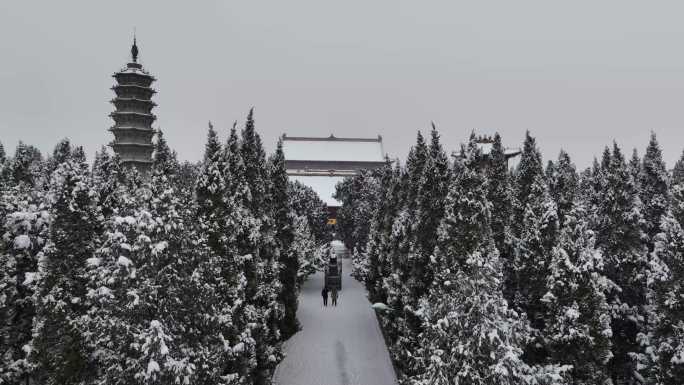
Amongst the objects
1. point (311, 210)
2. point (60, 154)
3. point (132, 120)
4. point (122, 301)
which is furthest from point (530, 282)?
point (60, 154)

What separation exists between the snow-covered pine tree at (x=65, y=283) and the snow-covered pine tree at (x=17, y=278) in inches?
87.0

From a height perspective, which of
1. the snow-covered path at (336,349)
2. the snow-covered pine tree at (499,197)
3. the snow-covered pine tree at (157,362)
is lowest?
the snow-covered path at (336,349)

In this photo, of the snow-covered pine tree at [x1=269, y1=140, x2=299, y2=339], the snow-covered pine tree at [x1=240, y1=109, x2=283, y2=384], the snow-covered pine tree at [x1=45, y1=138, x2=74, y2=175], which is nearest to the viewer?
the snow-covered pine tree at [x1=240, y1=109, x2=283, y2=384]

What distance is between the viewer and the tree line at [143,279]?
43.0 feet

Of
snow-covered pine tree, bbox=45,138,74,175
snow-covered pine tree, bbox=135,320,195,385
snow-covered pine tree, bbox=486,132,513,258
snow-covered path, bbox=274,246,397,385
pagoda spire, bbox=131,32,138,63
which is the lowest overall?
snow-covered path, bbox=274,246,397,385

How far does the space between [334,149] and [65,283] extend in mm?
119987

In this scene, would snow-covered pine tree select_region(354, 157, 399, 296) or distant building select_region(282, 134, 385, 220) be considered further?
distant building select_region(282, 134, 385, 220)

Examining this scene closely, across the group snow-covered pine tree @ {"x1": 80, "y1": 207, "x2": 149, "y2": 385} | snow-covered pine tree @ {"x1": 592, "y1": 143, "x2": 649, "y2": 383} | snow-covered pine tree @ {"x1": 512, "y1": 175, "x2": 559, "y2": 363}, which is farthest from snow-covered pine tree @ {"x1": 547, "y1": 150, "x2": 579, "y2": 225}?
snow-covered pine tree @ {"x1": 80, "y1": 207, "x2": 149, "y2": 385}

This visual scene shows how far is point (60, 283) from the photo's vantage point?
1827 centimetres

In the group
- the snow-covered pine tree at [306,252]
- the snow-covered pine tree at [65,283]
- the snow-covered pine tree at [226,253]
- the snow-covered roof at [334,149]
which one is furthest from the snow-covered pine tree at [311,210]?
the snow-covered roof at [334,149]

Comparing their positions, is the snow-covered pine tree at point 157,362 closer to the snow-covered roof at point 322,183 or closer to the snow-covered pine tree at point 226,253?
the snow-covered pine tree at point 226,253

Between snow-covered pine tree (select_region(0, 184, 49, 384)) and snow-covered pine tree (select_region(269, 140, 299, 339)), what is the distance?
14471 mm

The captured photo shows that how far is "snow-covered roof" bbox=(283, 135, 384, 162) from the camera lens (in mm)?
134125

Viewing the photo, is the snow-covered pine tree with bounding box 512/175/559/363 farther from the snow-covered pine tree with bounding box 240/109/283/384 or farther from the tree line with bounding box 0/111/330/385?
the tree line with bounding box 0/111/330/385
